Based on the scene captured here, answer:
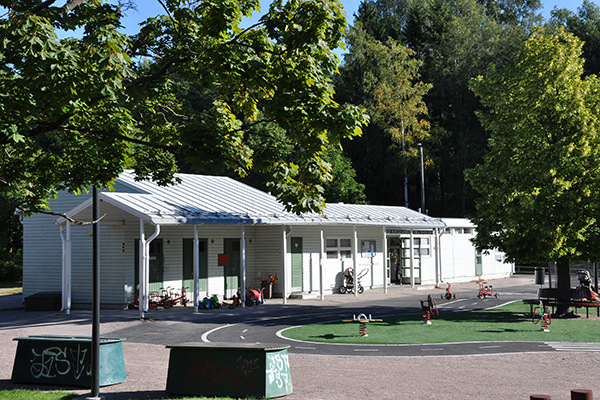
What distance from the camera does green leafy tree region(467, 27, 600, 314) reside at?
18.6 metres

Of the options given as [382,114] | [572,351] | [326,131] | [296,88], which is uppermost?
[382,114]

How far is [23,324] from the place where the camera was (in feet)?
63.0

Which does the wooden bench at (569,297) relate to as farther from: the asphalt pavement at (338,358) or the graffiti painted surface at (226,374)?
the graffiti painted surface at (226,374)

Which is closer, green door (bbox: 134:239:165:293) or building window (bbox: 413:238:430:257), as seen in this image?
green door (bbox: 134:239:165:293)

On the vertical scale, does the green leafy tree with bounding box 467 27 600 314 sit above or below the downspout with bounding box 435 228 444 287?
above

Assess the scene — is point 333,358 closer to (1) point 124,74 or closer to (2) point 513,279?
(1) point 124,74

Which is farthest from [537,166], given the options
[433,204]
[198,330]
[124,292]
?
[433,204]

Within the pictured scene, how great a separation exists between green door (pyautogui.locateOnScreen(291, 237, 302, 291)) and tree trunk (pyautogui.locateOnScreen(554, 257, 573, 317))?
10446 millimetres

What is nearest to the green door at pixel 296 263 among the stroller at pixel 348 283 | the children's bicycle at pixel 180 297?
the stroller at pixel 348 283

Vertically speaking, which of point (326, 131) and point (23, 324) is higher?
point (326, 131)

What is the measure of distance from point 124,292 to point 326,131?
16063mm

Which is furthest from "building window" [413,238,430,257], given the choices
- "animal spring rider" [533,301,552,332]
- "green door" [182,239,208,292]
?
"animal spring rider" [533,301,552,332]

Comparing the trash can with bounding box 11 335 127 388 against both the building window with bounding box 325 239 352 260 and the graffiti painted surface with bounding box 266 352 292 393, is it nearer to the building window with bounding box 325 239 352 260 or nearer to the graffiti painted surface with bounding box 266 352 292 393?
the graffiti painted surface with bounding box 266 352 292 393

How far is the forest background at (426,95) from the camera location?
54.9 metres
